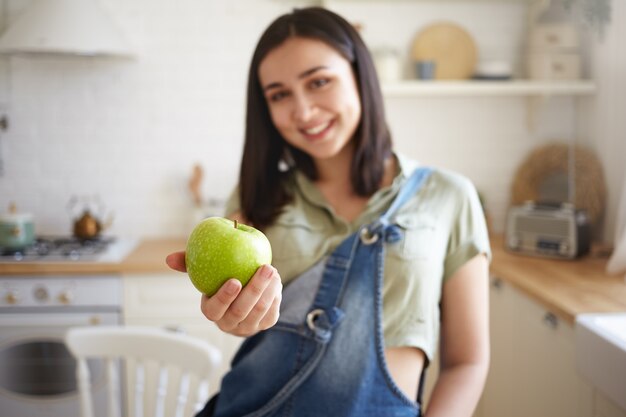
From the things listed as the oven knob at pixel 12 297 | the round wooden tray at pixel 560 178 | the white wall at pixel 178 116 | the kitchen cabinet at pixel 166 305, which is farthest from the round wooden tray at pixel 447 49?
the oven knob at pixel 12 297

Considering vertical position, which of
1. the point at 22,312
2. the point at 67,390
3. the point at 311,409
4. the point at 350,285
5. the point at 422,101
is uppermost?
the point at 422,101

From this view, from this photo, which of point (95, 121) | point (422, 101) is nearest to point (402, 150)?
point (422, 101)

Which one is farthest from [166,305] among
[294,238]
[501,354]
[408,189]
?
[408,189]

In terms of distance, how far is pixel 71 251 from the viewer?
7.59 ft

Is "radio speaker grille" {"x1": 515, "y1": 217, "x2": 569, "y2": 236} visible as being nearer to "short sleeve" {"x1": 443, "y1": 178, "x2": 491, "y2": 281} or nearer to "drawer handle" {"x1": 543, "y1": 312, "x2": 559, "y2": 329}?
"drawer handle" {"x1": 543, "y1": 312, "x2": 559, "y2": 329}

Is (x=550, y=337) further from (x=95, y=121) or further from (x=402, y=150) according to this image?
(x=95, y=121)

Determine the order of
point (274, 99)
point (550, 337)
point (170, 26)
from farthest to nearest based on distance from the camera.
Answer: point (170, 26) → point (550, 337) → point (274, 99)

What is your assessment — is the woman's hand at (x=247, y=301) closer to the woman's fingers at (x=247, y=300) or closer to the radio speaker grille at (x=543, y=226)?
the woman's fingers at (x=247, y=300)

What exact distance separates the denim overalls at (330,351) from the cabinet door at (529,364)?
211mm

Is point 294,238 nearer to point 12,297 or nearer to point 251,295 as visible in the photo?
point 251,295

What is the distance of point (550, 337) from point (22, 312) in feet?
5.87

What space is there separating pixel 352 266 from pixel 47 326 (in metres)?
1.58

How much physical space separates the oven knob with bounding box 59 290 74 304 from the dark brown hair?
4.15 feet

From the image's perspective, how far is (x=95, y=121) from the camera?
2.68 m
